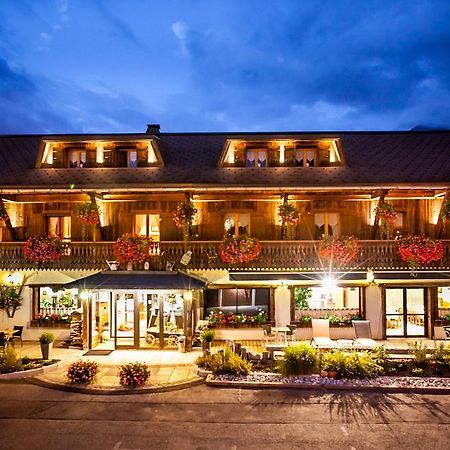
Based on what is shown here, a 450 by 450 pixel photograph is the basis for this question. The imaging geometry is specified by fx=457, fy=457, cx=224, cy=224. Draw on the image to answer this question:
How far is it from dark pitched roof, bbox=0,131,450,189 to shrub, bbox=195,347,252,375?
7.36 metres

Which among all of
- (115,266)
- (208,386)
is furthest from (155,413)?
(115,266)

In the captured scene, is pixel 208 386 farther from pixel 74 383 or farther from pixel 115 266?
pixel 115 266

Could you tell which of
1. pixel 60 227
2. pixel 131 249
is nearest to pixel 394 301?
pixel 131 249

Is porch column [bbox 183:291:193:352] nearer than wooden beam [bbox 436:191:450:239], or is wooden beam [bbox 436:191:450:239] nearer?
porch column [bbox 183:291:193:352]

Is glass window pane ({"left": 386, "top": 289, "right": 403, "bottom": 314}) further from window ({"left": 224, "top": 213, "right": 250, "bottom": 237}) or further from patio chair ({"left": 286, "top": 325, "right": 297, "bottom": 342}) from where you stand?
window ({"left": 224, "top": 213, "right": 250, "bottom": 237})

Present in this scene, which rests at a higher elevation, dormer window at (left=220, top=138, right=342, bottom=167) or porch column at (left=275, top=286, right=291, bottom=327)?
dormer window at (left=220, top=138, right=342, bottom=167)

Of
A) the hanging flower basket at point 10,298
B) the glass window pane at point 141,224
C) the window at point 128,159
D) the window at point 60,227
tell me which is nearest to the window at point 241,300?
the glass window pane at point 141,224

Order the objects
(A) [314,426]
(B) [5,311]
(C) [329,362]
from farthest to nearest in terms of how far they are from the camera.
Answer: (B) [5,311]
(C) [329,362]
(A) [314,426]

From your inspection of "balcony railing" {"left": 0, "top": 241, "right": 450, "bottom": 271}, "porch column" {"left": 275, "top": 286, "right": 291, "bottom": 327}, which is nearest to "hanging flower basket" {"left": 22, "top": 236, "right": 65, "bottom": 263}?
"balcony railing" {"left": 0, "top": 241, "right": 450, "bottom": 271}

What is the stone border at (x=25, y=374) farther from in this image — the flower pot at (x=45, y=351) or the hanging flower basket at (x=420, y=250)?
the hanging flower basket at (x=420, y=250)

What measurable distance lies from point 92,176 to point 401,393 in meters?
15.4

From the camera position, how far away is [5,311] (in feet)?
67.8

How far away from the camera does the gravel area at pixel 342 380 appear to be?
1358 centimetres

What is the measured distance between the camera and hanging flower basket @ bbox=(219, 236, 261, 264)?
59.9 ft
